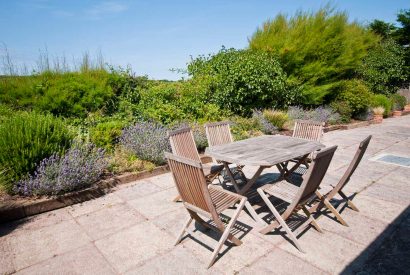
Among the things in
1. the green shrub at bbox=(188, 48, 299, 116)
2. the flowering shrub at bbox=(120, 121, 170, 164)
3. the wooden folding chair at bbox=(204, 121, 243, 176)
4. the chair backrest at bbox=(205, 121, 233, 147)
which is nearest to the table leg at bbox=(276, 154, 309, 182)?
the wooden folding chair at bbox=(204, 121, 243, 176)

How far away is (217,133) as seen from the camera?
5.28 m

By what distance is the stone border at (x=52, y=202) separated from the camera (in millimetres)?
3943

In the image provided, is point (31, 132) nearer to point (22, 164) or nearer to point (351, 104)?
A: point (22, 164)

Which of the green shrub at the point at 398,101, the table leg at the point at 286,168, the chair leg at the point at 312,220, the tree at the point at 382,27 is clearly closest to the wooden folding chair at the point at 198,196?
the chair leg at the point at 312,220

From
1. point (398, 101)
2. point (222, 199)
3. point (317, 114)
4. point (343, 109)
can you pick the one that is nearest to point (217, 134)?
point (222, 199)

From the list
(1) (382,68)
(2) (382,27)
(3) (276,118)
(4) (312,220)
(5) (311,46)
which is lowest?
(4) (312,220)

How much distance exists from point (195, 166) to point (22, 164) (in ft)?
10.6

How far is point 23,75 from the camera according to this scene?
833 centimetres

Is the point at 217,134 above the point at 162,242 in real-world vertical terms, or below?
above

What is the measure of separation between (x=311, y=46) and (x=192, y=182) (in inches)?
425

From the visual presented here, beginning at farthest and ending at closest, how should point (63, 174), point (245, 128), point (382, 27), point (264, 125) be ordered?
point (382, 27) → point (264, 125) → point (245, 128) → point (63, 174)

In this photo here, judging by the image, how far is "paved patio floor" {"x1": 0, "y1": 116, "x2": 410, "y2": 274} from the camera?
2969mm

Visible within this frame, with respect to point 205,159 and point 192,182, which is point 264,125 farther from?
point 192,182

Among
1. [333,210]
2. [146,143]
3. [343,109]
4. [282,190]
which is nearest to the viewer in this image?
[282,190]
